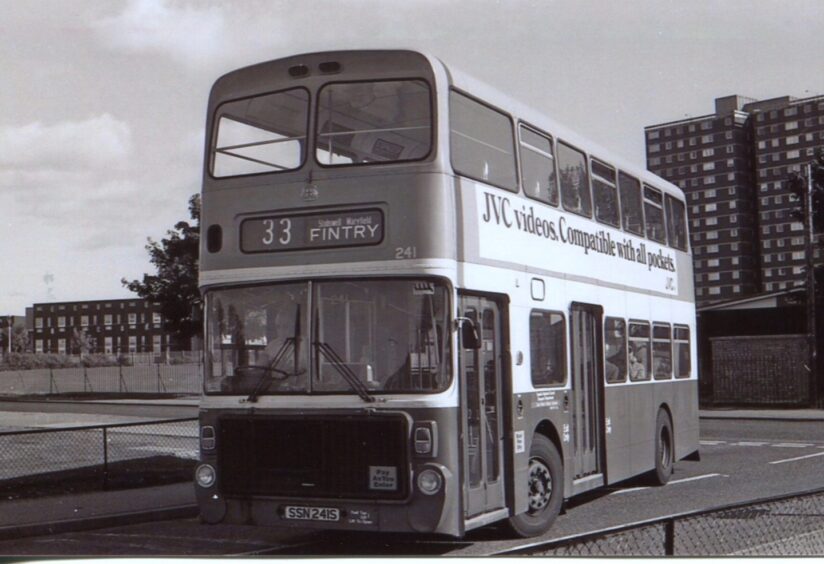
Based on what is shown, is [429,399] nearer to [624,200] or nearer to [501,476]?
[501,476]

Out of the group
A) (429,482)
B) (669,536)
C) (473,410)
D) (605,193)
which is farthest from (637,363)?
(669,536)

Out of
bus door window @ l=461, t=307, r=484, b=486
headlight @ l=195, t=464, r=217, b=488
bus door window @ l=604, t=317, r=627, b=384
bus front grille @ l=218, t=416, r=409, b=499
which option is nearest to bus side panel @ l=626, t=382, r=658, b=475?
bus door window @ l=604, t=317, r=627, b=384

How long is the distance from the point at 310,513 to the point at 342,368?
1.05 meters

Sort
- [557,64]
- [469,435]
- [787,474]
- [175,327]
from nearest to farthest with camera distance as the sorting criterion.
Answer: [557,64] < [469,435] < [175,327] < [787,474]

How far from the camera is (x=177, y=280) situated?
39.5 ft

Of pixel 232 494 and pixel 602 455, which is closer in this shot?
pixel 232 494

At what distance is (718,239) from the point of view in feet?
54.2

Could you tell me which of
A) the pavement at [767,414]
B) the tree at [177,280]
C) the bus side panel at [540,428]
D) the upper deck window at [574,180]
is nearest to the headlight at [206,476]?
the tree at [177,280]

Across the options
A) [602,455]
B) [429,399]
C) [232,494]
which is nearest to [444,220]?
[429,399]

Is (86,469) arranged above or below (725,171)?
below

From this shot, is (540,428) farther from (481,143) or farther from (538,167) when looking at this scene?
(481,143)

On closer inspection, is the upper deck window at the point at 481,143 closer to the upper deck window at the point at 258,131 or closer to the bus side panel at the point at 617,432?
the upper deck window at the point at 258,131

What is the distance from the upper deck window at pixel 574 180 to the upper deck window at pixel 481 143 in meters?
1.08

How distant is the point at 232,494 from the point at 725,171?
21.2 feet
